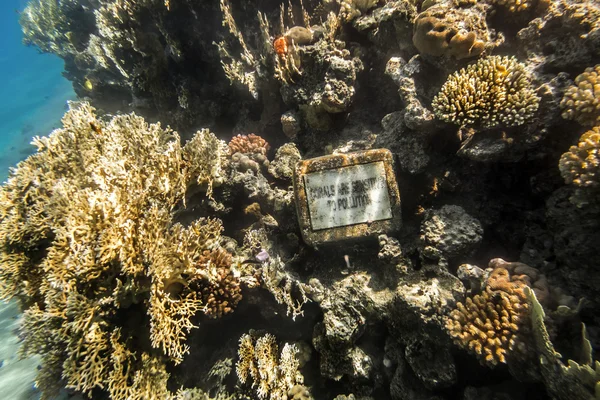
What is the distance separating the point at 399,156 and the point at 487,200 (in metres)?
1.26

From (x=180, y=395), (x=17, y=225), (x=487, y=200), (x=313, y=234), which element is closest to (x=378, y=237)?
(x=313, y=234)

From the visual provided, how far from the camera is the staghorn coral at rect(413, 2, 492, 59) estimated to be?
353 cm

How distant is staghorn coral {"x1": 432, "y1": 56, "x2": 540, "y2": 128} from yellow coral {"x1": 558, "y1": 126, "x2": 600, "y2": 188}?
0.66 m

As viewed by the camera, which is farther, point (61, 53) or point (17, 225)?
point (61, 53)

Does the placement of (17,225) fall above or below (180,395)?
above

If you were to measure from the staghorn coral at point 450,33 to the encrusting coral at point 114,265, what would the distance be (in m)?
3.37

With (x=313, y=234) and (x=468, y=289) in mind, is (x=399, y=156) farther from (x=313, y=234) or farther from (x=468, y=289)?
(x=468, y=289)

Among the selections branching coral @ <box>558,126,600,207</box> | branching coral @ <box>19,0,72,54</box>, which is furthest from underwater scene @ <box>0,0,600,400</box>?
branching coral @ <box>19,0,72,54</box>

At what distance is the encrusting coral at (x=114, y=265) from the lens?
323 centimetres

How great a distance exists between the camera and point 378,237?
3.75 m

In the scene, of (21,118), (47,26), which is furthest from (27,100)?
(47,26)

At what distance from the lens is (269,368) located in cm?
362

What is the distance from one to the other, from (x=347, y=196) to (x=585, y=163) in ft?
7.71

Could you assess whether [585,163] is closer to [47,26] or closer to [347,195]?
[347,195]
